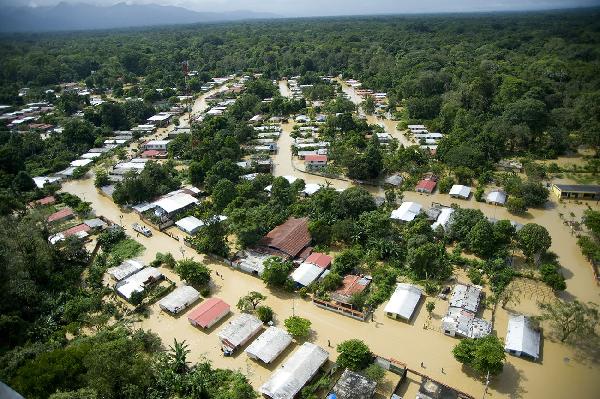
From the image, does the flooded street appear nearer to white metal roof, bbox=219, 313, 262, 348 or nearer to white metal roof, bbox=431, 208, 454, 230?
white metal roof, bbox=219, 313, 262, 348

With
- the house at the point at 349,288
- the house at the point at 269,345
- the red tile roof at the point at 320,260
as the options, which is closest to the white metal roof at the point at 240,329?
the house at the point at 269,345

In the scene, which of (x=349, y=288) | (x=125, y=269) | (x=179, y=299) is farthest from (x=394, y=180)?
(x=125, y=269)

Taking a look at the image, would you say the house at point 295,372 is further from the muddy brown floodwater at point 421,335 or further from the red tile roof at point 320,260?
the red tile roof at point 320,260

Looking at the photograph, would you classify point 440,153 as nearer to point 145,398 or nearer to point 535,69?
point 535,69

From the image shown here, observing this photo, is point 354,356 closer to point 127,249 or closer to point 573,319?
point 573,319

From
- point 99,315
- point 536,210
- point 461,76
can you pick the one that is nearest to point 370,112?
point 461,76
